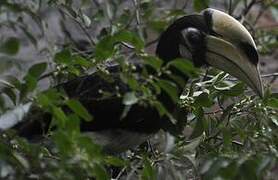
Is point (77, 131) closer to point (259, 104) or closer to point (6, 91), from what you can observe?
point (6, 91)

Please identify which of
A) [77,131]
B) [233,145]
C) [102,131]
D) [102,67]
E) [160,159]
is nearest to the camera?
[77,131]

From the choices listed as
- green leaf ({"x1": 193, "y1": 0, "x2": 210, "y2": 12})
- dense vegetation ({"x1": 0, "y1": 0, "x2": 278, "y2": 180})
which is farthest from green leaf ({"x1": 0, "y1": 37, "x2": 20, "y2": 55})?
green leaf ({"x1": 193, "y1": 0, "x2": 210, "y2": 12})

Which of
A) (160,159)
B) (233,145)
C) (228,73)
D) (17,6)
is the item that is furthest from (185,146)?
(17,6)

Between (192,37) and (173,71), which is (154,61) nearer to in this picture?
(173,71)

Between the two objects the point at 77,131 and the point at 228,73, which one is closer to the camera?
the point at 77,131

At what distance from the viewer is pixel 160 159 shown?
5.00 feet

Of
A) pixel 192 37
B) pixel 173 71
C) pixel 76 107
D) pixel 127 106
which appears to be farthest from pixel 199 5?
pixel 76 107

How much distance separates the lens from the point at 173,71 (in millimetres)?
1675

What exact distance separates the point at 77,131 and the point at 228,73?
0.66 metres

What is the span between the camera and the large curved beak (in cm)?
168

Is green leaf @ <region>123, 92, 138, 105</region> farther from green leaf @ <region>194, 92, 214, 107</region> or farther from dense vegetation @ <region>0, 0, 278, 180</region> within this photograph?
green leaf @ <region>194, 92, 214, 107</region>

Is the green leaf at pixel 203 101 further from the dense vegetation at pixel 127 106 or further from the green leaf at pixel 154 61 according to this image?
the green leaf at pixel 154 61

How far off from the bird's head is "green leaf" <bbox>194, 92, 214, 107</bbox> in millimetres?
96

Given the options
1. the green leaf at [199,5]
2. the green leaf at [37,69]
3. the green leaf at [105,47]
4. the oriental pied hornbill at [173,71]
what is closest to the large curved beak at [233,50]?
the oriental pied hornbill at [173,71]
